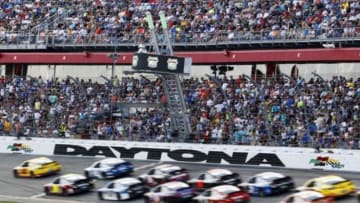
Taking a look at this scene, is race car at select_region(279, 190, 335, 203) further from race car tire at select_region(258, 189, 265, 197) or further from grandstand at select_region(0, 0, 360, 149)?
grandstand at select_region(0, 0, 360, 149)

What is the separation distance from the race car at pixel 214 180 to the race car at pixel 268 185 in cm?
115

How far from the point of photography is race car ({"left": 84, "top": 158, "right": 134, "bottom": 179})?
34969mm

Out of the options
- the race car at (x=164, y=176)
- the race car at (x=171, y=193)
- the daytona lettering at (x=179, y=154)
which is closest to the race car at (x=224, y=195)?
the race car at (x=171, y=193)

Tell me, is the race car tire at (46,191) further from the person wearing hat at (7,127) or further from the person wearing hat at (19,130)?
the person wearing hat at (7,127)

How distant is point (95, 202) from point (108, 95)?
1420cm

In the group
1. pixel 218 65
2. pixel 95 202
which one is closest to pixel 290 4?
pixel 218 65

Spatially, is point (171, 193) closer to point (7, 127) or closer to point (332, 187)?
point (332, 187)

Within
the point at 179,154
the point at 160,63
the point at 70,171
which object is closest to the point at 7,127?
the point at 70,171

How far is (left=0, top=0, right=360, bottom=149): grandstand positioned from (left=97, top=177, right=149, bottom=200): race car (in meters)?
6.96

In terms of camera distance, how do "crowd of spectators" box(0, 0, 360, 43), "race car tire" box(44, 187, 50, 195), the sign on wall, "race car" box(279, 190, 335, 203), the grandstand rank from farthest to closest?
1. "crowd of spectators" box(0, 0, 360, 43)
2. the sign on wall
3. the grandstand
4. "race car tire" box(44, 187, 50, 195)
5. "race car" box(279, 190, 335, 203)

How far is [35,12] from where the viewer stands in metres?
52.9

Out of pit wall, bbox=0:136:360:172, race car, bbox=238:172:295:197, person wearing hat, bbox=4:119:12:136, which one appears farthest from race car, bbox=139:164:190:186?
person wearing hat, bbox=4:119:12:136

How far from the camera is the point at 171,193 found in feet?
95.0

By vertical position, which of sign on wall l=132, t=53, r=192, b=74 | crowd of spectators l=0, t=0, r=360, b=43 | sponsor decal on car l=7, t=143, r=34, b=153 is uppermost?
crowd of spectators l=0, t=0, r=360, b=43
